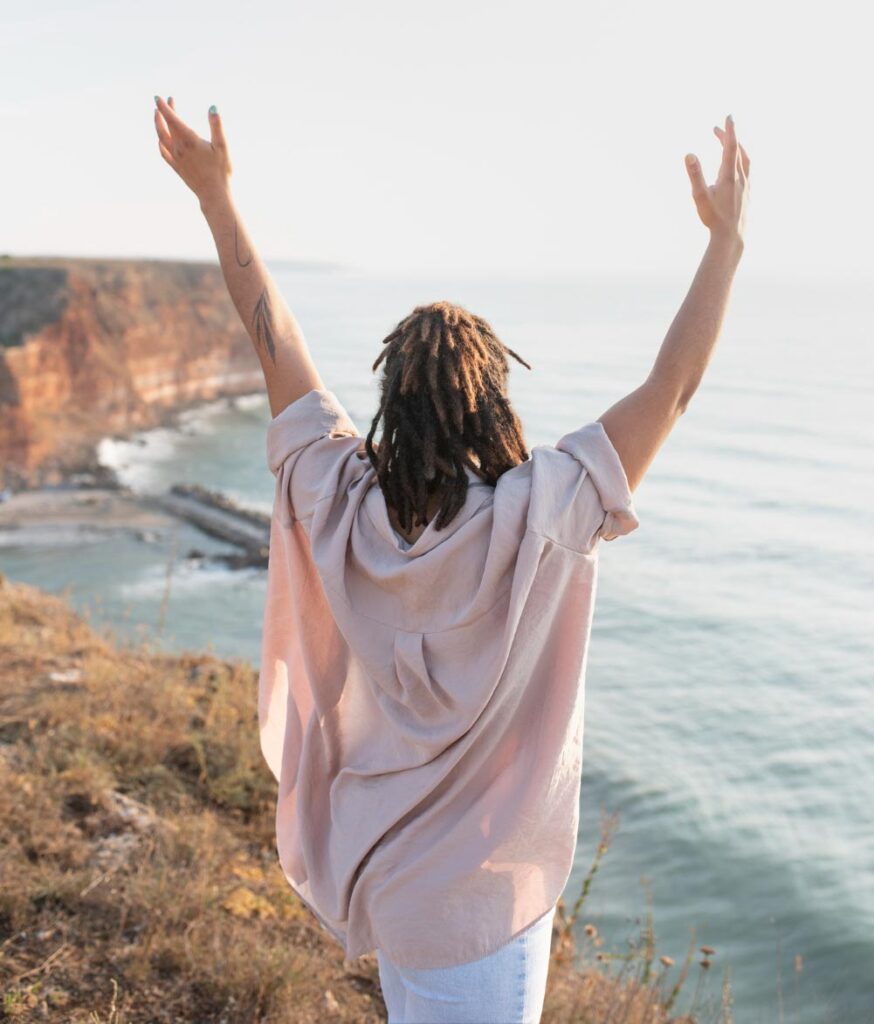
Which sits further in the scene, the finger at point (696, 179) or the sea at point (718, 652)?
the sea at point (718, 652)

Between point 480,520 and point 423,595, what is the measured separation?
0.14 meters

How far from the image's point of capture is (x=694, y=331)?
1.51 metres

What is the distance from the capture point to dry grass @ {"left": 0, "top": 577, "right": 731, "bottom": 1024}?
274cm

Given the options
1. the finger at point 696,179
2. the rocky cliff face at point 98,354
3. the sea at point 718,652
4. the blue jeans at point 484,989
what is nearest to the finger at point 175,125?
the finger at point 696,179

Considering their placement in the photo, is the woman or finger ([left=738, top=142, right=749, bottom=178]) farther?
finger ([left=738, top=142, right=749, bottom=178])

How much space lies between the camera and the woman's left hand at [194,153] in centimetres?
187

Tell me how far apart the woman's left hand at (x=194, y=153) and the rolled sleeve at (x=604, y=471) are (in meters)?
0.90

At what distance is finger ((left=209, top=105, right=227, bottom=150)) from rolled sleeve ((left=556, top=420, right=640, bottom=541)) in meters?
0.91

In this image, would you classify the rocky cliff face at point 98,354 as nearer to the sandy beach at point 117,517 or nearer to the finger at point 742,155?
the sandy beach at point 117,517

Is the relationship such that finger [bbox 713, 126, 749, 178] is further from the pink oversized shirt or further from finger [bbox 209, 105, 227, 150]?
finger [bbox 209, 105, 227, 150]

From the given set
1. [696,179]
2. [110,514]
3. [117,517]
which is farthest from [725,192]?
[110,514]

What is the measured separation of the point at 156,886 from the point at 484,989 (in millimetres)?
1932

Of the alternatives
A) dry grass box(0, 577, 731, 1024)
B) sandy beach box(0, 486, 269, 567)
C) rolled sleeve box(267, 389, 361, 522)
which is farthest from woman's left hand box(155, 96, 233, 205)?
sandy beach box(0, 486, 269, 567)

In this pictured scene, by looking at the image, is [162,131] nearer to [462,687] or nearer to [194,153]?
[194,153]
